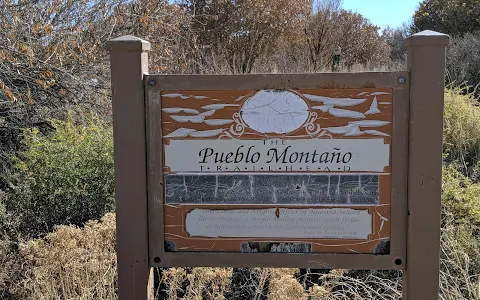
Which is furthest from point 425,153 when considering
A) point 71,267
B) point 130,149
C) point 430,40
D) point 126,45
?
point 71,267

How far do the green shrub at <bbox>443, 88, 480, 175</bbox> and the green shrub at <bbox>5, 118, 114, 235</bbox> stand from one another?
4295 millimetres

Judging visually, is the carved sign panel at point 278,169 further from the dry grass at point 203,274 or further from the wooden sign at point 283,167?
the dry grass at point 203,274

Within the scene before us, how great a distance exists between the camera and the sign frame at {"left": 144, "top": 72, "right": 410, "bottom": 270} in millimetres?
2371

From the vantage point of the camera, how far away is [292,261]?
7.99 feet

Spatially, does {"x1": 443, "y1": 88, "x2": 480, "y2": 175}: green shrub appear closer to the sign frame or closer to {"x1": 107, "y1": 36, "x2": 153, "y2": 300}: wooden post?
the sign frame

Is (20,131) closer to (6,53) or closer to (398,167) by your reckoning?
(6,53)

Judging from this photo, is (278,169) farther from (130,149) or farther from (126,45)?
(126,45)

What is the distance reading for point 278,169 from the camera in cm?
241

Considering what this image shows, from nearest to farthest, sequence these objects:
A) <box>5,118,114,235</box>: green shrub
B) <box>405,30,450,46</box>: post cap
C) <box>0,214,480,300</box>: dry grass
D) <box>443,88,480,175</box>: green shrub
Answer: <box>405,30,450,46</box>: post cap < <box>0,214,480,300</box>: dry grass < <box>5,118,114,235</box>: green shrub < <box>443,88,480,175</box>: green shrub

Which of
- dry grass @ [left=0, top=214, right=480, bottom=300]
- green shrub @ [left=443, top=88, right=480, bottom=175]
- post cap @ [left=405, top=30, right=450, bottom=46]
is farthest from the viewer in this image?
green shrub @ [left=443, top=88, right=480, bottom=175]

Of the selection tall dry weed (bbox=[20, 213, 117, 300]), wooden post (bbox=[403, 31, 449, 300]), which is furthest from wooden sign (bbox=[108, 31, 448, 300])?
tall dry weed (bbox=[20, 213, 117, 300])

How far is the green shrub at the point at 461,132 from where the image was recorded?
21.1 ft

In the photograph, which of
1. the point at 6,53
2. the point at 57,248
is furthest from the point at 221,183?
the point at 6,53

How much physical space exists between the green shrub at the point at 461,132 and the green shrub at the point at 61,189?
429 cm
